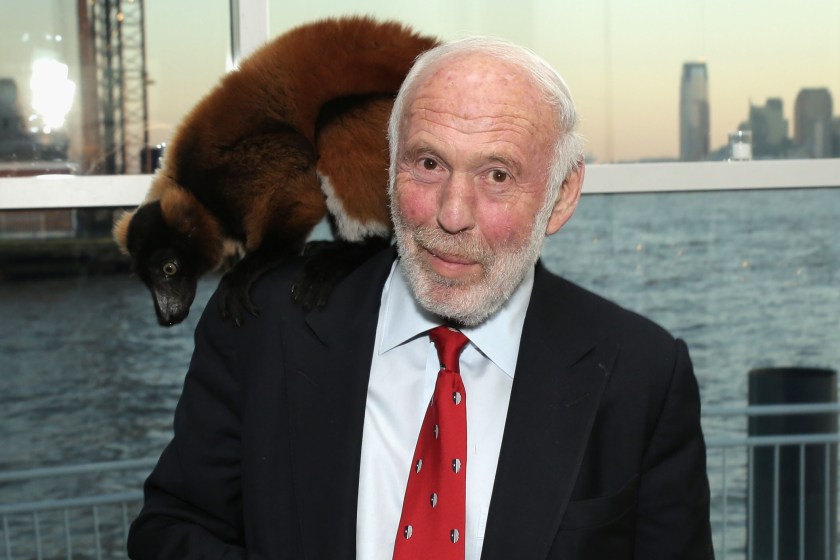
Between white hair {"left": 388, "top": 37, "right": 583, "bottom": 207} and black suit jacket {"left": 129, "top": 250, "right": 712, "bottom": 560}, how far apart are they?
0.22 meters

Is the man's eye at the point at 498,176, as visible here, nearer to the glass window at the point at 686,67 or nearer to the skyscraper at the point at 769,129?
the glass window at the point at 686,67

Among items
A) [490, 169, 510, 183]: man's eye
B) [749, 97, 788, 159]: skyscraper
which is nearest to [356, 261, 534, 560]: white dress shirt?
[490, 169, 510, 183]: man's eye

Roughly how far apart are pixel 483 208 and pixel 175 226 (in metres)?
0.82

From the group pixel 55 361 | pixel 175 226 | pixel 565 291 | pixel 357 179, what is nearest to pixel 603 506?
pixel 565 291

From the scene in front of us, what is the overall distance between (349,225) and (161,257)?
39 centimetres

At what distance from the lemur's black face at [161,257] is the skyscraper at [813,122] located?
213 cm

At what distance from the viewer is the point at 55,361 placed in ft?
11.2

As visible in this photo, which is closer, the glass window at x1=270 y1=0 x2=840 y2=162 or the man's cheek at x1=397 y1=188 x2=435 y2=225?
the man's cheek at x1=397 y1=188 x2=435 y2=225

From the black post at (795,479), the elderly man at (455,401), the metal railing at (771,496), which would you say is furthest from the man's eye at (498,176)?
the black post at (795,479)

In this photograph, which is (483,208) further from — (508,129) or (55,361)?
(55,361)

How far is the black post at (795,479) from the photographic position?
12.5 feet

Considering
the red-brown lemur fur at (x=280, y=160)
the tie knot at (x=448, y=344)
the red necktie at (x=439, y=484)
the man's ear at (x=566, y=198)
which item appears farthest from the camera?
the red-brown lemur fur at (x=280, y=160)

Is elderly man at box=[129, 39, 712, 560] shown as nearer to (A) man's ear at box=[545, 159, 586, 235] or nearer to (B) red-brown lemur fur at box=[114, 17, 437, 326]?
(A) man's ear at box=[545, 159, 586, 235]

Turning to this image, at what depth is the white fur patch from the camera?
2.16 metres
